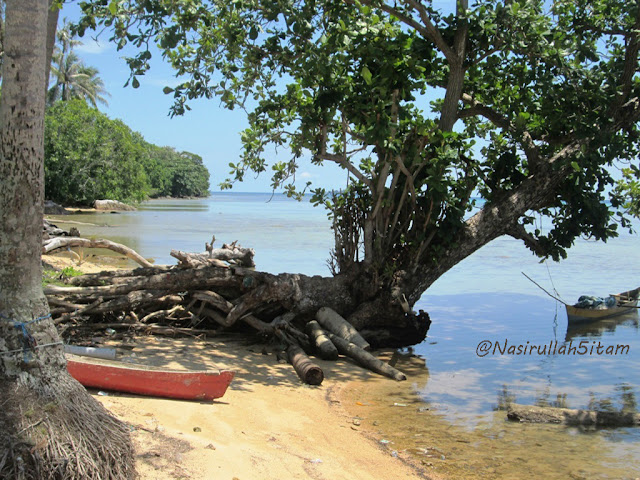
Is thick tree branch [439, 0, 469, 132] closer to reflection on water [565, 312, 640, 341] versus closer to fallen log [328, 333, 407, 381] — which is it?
fallen log [328, 333, 407, 381]

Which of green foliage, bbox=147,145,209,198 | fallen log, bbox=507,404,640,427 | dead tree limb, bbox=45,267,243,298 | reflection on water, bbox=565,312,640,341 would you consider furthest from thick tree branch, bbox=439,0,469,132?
green foliage, bbox=147,145,209,198

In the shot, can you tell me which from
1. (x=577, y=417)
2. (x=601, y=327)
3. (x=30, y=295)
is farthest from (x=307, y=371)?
(x=601, y=327)

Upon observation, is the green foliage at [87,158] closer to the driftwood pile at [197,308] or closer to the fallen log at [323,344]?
the driftwood pile at [197,308]

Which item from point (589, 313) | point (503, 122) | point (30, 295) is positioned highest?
point (503, 122)

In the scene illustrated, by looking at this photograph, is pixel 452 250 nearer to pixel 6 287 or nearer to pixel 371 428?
pixel 371 428

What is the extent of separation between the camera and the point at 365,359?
8703 millimetres

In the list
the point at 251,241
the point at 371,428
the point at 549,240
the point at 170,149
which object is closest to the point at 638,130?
the point at 549,240

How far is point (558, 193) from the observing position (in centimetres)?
1099

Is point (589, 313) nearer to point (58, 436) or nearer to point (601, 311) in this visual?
point (601, 311)

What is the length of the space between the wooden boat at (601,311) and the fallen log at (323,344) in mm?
6725

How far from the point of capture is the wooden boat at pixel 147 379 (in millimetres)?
5570

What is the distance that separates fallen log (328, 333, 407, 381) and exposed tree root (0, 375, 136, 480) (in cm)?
509

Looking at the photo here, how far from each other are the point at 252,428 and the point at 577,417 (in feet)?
11.8

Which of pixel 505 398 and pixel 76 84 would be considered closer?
pixel 505 398
